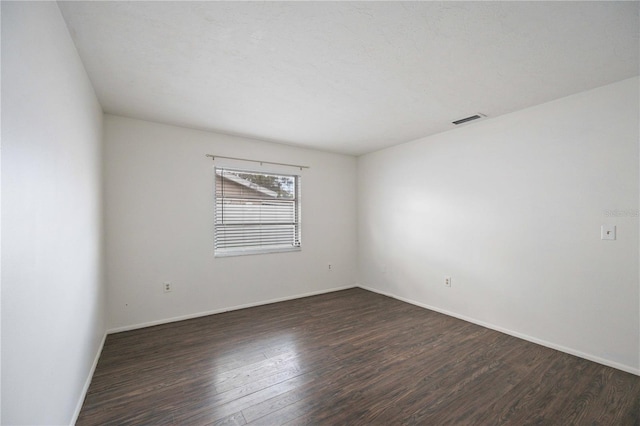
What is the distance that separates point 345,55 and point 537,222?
2.55 m

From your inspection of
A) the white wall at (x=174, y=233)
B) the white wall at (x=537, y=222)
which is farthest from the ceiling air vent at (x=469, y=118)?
the white wall at (x=174, y=233)

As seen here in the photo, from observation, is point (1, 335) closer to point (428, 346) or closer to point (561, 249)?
point (428, 346)

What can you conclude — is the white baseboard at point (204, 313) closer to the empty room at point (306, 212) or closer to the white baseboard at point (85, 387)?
the empty room at point (306, 212)

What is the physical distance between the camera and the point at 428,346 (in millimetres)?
2805

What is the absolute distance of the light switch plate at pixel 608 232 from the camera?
2.44 meters

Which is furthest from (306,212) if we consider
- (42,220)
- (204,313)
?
(42,220)

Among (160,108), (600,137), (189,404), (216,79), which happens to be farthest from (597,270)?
(160,108)

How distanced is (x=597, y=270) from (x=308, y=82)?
3060 millimetres

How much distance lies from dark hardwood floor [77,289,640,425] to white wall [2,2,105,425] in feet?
1.83

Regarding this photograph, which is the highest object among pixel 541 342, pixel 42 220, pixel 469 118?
pixel 469 118

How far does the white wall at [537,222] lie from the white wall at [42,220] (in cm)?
380

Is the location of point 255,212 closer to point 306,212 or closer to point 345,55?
point 306,212

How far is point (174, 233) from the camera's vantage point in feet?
11.4

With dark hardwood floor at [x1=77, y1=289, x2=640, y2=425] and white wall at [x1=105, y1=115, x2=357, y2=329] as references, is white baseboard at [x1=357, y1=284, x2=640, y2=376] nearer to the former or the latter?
dark hardwood floor at [x1=77, y1=289, x2=640, y2=425]
